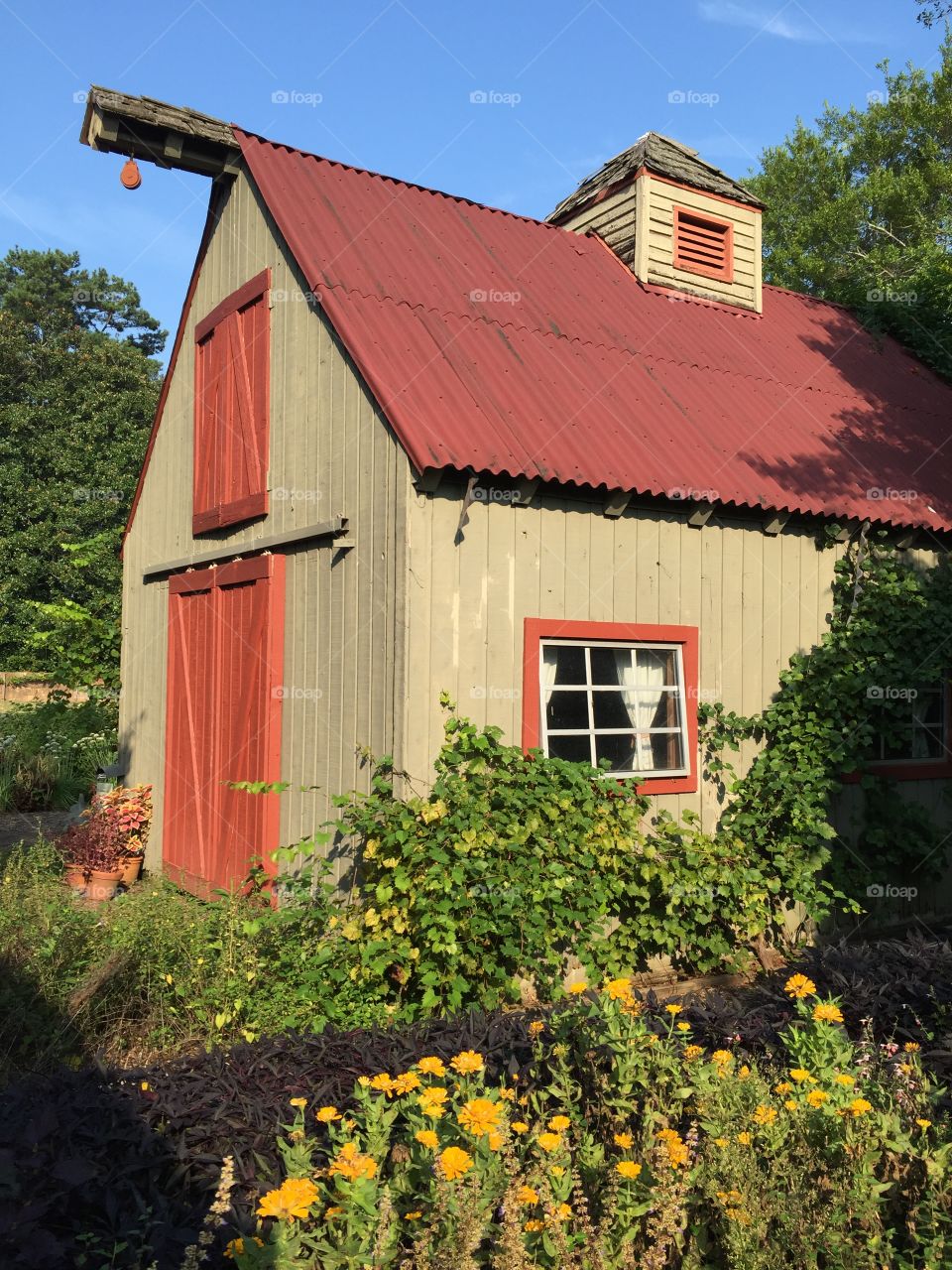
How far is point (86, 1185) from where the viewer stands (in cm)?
282

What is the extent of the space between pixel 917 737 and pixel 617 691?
3.27 m

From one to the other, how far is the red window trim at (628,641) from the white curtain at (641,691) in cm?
14

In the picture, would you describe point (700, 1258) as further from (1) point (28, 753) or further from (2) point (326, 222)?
(1) point (28, 753)

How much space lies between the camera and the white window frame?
7172 mm

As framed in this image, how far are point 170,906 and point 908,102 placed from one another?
29602mm

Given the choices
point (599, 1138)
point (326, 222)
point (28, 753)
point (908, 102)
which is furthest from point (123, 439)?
point (599, 1138)

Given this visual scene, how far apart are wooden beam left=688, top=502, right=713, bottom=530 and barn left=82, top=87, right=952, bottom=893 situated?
2cm

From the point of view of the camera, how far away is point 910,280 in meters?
13.7

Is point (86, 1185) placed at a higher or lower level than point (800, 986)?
lower

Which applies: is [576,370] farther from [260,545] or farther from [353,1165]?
[353,1165]
